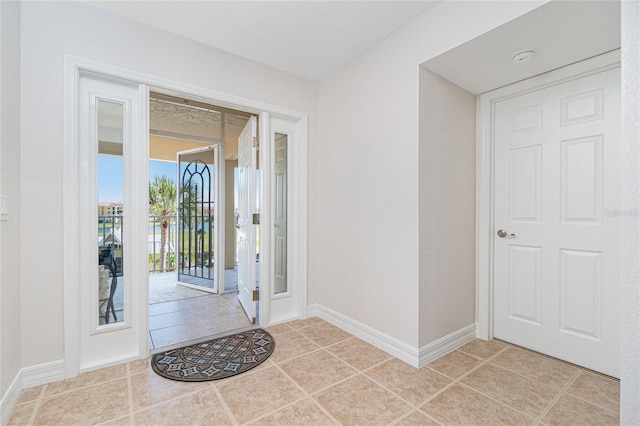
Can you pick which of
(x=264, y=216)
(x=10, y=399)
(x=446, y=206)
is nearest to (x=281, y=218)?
(x=264, y=216)

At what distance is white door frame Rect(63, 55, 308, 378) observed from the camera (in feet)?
6.45

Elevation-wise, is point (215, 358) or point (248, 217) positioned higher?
point (248, 217)

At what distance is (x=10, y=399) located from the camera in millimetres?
1629

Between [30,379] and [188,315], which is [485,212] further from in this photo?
[30,379]

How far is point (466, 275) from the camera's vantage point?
102 inches

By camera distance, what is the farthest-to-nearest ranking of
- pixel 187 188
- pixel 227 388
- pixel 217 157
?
1. pixel 187 188
2. pixel 217 157
3. pixel 227 388

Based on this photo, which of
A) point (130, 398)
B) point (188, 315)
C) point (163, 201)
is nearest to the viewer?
point (130, 398)

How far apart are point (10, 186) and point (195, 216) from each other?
3199mm

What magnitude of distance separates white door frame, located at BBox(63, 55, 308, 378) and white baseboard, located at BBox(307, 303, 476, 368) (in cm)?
57

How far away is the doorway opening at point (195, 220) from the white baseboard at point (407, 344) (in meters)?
1.03

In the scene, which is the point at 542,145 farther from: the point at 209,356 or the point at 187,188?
the point at 187,188

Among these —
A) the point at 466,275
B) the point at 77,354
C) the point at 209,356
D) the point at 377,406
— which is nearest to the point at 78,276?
the point at 77,354

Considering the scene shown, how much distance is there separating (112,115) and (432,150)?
2.43 meters

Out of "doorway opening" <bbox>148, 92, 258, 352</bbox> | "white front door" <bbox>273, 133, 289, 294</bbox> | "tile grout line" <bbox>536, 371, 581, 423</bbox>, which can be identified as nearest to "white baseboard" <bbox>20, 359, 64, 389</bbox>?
"doorway opening" <bbox>148, 92, 258, 352</bbox>
